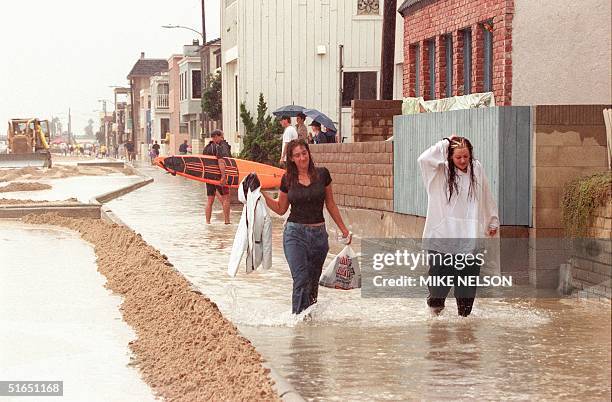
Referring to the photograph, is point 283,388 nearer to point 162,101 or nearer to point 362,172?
point 362,172

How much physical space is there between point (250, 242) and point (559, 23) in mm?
9096

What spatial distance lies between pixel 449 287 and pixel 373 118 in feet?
39.0

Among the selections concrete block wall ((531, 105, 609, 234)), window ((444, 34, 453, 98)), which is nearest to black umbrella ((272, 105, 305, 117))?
window ((444, 34, 453, 98))

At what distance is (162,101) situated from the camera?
10912 centimetres

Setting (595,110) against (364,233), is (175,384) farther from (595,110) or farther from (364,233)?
(364,233)

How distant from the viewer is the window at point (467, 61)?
76.3 ft

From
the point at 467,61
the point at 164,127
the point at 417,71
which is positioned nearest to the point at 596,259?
the point at 467,61

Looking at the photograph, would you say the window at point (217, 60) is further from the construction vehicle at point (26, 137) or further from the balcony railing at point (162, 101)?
the balcony railing at point (162, 101)

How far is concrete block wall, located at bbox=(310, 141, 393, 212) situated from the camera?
61.7 feet

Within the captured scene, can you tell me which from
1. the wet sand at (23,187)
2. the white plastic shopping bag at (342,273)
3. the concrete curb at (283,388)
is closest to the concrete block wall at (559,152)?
the white plastic shopping bag at (342,273)

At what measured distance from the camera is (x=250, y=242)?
11.1 meters

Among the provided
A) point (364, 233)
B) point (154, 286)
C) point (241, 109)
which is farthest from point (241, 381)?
point (241, 109)

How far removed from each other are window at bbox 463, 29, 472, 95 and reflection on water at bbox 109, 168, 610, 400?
955 cm

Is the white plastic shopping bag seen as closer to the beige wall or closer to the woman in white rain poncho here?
the woman in white rain poncho
